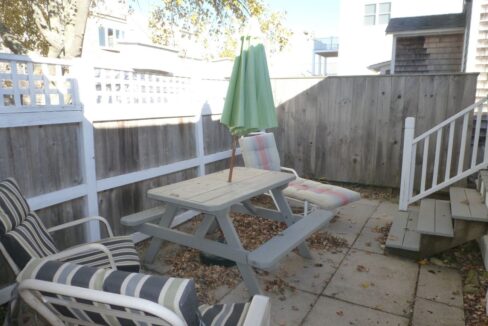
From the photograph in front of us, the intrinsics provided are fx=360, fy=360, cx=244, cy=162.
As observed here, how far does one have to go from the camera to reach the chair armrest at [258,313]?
147cm

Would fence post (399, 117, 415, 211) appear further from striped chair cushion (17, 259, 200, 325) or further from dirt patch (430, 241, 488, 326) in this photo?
striped chair cushion (17, 259, 200, 325)

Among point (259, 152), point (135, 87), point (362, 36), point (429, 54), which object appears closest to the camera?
point (135, 87)

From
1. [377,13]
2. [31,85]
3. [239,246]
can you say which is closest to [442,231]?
[239,246]

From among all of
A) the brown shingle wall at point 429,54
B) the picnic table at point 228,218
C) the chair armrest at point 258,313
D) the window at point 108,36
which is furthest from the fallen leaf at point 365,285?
the window at point 108,36

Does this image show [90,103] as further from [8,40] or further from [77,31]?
[8,40]

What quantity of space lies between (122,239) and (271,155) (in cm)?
243

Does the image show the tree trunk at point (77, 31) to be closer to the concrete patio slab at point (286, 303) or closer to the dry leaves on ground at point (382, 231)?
the concrete patio slab at point (286, 303)

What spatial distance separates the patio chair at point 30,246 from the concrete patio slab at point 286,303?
0.88m

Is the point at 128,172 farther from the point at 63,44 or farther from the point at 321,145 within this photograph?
the point at 63,44

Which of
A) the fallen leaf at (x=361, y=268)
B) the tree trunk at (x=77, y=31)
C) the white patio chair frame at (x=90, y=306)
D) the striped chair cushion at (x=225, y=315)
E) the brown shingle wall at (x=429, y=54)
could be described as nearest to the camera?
the white patio chair frame at (x=90, y=306)

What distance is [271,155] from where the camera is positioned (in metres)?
4.60

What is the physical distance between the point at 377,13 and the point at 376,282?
1730 centimetres

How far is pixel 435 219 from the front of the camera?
3697 millimetres

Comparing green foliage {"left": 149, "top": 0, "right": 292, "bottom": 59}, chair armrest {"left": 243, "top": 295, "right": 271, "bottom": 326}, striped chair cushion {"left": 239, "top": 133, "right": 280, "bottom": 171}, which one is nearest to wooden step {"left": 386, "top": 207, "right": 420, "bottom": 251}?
striped chair cushion {"left": 239, "top": 133, "right": 280, "bottom": 171}
